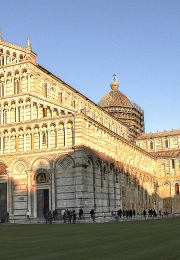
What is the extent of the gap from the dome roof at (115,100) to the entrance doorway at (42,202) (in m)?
42.4

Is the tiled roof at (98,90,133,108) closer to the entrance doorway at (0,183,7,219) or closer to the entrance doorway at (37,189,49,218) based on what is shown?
the entrance doorway at (0,183,7,219)

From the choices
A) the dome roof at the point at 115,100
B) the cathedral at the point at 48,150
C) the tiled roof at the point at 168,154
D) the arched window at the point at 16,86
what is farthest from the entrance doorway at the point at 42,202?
the dome roof at the point at 115,100

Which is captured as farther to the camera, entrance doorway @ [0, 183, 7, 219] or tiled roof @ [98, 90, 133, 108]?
tiled roof @ [98, 90, 133, 108]

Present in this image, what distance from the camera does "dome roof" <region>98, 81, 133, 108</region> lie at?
80750mm

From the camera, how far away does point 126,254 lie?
35.5 feet

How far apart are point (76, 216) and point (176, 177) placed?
36.2 metres

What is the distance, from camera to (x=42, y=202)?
39.8 meters

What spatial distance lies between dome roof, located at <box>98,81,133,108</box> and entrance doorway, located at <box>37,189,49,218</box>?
42.4 m

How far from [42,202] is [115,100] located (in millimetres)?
44715

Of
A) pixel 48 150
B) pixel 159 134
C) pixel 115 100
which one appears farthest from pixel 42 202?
pixel 115 100

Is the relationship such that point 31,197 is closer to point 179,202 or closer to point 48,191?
point 48,191

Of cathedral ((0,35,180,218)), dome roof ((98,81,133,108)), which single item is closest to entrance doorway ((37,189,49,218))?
cathedral ((0,35,180,218))

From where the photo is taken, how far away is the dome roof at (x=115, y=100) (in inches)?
3179

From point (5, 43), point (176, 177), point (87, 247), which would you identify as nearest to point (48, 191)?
point (5, 43)
